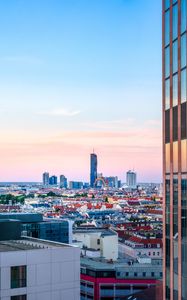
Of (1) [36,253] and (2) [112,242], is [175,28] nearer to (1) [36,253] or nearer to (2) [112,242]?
(1) [36,253]

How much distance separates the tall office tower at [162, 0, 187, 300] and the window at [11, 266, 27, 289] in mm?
10896

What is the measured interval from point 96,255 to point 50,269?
8224cm

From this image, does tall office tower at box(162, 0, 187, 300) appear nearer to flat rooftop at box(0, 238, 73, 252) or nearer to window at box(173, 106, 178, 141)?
window at box(173, 106, 178, 141)

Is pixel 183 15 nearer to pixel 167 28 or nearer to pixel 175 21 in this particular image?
pixel 175 21

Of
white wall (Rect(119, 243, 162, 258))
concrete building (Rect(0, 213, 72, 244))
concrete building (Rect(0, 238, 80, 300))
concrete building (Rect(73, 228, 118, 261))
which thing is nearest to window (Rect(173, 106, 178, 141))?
concrete building (Rect(0, 238, 80, 300))

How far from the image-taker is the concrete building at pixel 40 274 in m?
30.1

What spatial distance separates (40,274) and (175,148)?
12985 mm

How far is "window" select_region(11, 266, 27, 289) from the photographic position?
3019cm

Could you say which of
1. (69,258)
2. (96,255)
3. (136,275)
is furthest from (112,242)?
(69,258)

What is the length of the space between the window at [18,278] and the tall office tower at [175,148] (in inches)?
429

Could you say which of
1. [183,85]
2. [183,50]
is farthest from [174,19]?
[183,85]

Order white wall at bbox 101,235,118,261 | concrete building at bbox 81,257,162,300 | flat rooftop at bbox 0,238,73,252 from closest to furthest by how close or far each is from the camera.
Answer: flat rooftop at bbox 0,238,73,252 → concrete building at bbox 81,257,162,300 → white wall at bbox 101,235,118,261

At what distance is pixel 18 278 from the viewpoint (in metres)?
30.3

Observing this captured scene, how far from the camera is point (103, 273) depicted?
8081cm
